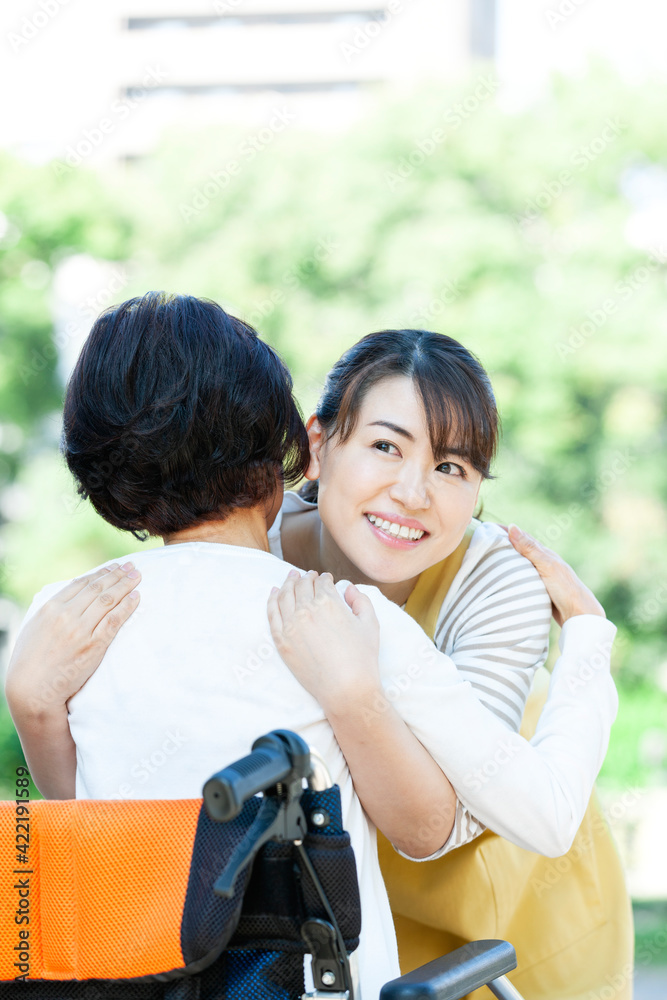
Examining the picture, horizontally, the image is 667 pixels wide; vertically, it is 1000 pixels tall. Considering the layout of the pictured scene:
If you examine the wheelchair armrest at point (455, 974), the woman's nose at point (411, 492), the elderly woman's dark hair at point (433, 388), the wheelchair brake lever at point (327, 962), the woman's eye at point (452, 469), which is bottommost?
the wheelchair armrest at point (455, 974)

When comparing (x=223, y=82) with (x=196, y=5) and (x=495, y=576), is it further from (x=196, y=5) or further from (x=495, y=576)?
(x=495, y=576)

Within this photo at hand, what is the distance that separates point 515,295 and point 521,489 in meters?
1.94

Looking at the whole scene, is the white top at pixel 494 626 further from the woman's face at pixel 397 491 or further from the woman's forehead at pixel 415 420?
the woman's forehead at pixel 415 420

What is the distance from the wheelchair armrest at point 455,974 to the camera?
1.13 meters

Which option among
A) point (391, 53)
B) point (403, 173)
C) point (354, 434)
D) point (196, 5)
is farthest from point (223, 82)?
point (354, 434)

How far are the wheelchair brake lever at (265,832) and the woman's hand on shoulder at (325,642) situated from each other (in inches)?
8.6

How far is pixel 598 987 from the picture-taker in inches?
72.6

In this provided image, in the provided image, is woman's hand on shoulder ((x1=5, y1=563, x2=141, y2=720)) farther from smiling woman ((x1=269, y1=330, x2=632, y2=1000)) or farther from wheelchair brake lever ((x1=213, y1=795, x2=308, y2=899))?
smiling woman ((x1=269, y1=330, x2=632, y2=1000))

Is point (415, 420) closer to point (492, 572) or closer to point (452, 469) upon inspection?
point (452, 469)

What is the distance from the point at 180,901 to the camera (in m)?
1.06

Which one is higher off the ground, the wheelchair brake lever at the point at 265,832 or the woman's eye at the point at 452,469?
the woman's eye at the point at 452,469

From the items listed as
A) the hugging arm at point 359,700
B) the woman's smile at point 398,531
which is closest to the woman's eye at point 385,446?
the woman's smile at point 398,531

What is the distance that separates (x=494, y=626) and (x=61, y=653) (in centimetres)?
75

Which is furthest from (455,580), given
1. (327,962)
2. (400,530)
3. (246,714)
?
(327,962)
